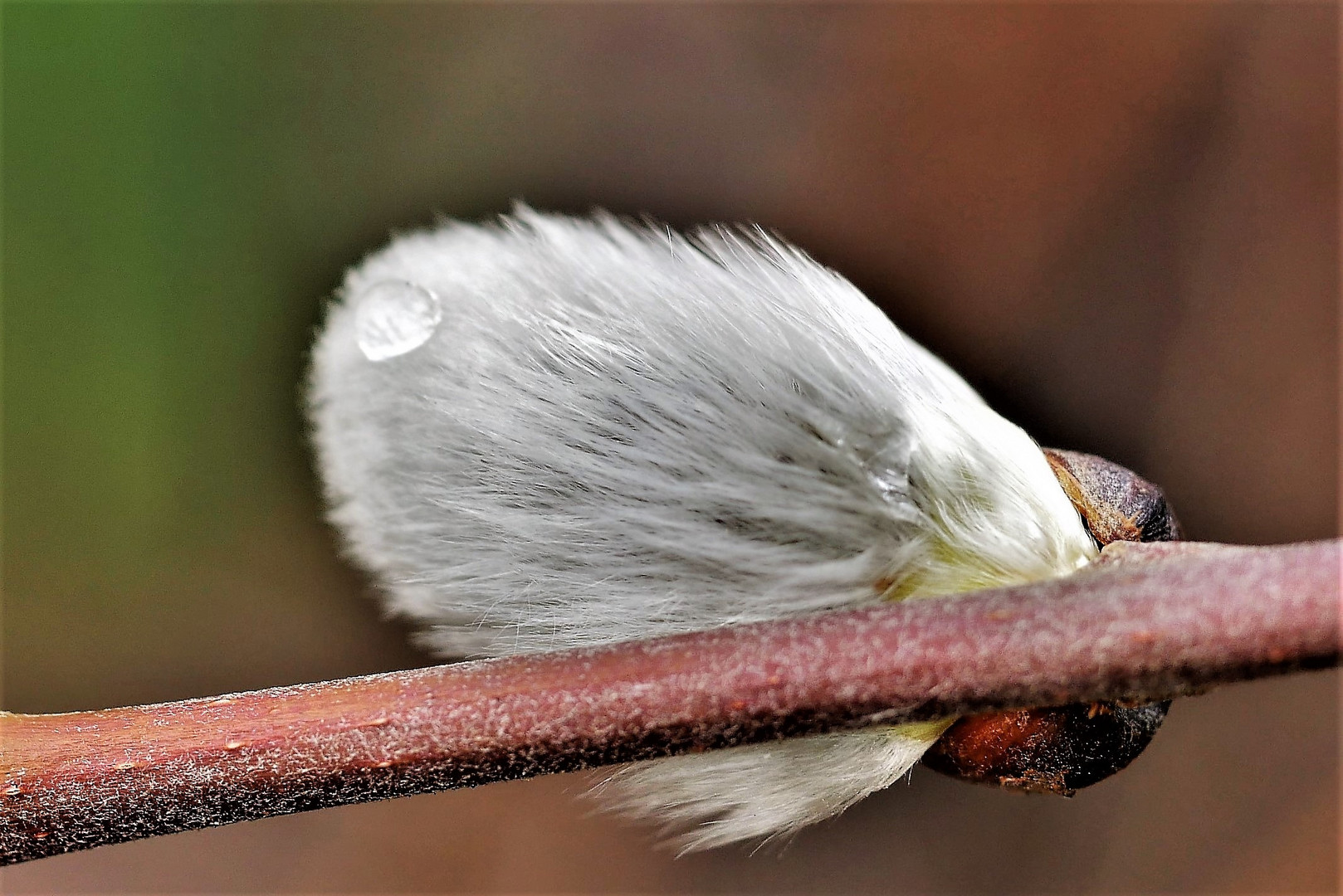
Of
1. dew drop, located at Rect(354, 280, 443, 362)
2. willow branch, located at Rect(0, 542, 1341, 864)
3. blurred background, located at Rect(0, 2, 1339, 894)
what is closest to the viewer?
A: willow branch, located at Rect(0, 542, 1341, 864)

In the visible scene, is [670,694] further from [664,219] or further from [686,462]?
[664,219]

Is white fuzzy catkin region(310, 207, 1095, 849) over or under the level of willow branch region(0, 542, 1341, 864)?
over

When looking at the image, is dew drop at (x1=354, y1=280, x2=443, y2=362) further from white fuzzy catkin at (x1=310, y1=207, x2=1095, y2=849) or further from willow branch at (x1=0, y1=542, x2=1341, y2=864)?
willow branch at (x1=0, y1=542, x2=1341, y2=864)

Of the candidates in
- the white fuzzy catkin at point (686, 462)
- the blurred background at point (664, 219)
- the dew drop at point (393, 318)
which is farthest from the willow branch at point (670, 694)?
the blurred background at point (664, 219)

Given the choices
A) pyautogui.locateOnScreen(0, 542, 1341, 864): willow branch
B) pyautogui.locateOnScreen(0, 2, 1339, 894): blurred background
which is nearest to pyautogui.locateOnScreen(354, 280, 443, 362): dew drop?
pyautogui.locateOnScreen(0, 542, 1341, 864): willow branch

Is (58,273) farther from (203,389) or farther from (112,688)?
(112,688)

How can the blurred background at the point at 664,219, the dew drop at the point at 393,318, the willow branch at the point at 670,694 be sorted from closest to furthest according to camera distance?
1. the willow branch at the point at 670,694
2. the dew drop at the point at 393,318
3. the blurred background at the point at 664,219

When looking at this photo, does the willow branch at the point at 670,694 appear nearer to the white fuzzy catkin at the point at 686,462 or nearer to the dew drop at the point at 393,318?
the white fuzzy catkin at the point at 686,462

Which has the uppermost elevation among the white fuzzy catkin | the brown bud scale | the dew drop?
the dew drop
